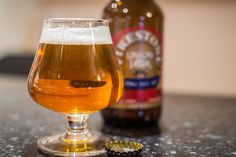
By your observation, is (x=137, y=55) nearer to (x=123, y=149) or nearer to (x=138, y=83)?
(x=138, y=83)

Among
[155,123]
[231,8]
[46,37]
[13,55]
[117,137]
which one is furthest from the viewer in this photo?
[13,55]

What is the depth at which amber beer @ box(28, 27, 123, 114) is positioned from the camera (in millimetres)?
648

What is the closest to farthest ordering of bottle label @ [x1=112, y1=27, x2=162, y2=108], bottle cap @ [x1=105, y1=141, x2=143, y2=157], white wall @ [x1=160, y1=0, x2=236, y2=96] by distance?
bottle cap @ [x1=105, y1=141, x2=143, y2=157], bottle label @ [x1=112, y1=27, x2=162, y2=108], white wall @ [x1=160, y1=0, x2=236, y2=96]

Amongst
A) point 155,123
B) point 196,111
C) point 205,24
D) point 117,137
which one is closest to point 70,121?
point 117,137

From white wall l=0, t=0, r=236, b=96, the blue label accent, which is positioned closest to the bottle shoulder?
the blue label accent

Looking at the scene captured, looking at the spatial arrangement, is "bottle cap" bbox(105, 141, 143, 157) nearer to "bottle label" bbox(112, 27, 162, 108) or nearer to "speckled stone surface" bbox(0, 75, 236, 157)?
"speckled stone surface" bbox(0, 75, 236, 157)

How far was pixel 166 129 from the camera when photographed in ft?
2.77

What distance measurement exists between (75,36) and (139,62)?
0.20m

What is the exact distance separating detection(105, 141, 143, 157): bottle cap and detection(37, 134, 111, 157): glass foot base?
0.10ft

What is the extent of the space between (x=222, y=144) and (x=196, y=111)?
1.10 feet

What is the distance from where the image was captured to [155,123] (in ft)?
2.94

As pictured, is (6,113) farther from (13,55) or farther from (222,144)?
(13,55)

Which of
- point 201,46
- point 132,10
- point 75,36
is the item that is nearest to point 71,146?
point 75,36

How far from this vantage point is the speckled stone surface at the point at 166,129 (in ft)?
2.24
